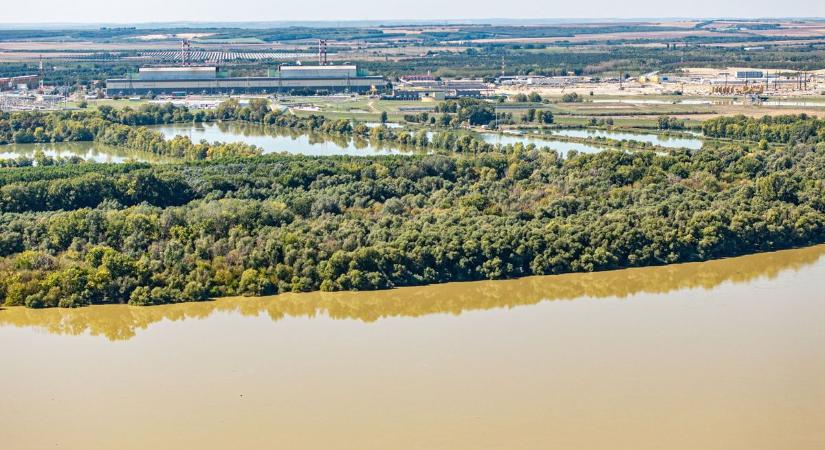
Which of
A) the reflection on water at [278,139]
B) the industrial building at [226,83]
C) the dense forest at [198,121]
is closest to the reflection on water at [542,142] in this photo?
the dense forest at [198,121]

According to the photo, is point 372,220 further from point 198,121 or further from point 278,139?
point 198,121

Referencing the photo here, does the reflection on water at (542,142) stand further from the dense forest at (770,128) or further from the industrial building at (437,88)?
the industrial building at (437,88)

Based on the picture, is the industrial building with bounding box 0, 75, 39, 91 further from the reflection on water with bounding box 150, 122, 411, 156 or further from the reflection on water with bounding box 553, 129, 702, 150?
the reflection on water with bounding box 553, 129, 702, 150

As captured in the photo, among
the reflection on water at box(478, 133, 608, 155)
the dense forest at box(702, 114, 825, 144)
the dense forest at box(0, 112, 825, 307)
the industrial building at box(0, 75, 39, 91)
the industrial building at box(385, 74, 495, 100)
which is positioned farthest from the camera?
the industrial building at box(0, 75, 39, 91)

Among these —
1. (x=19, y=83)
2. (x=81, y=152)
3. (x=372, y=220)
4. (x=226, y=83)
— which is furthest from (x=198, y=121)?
(x=372, y=220)

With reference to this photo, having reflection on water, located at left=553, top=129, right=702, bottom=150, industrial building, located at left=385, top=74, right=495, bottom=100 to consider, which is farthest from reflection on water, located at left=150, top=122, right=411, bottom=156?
industrial building, located at left=385, top=74, right=495, bottom=100
